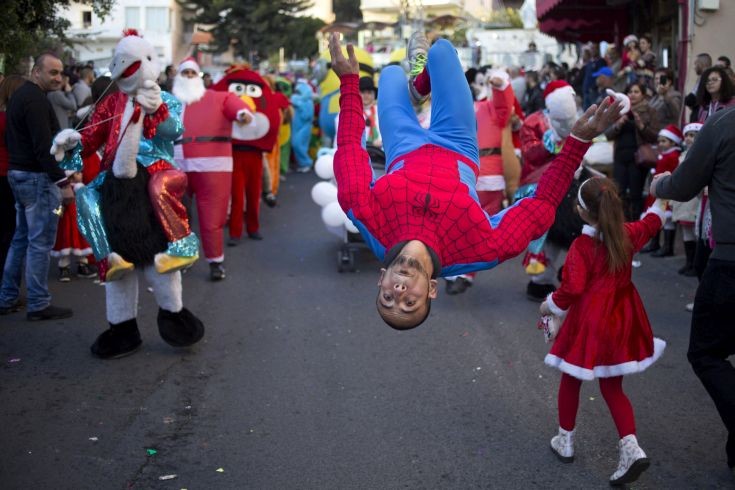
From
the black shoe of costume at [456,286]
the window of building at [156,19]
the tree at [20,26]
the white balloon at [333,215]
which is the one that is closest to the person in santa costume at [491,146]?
the black shoe of costume at [456,286]

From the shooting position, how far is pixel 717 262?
4.29 m

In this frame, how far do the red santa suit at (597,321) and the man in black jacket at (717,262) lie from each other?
29cm

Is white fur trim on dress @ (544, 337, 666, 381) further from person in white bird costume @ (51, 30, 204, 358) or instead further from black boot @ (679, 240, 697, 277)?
black boot @ (679, 240, 697, 277)

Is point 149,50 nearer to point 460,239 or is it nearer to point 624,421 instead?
point 460,239

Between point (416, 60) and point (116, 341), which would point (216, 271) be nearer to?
point (116, 341)

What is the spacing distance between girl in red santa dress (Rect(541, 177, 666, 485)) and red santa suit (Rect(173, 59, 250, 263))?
16.4 ft

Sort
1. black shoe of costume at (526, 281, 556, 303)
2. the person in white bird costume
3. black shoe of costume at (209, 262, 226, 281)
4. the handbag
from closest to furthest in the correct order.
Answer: the person in white bird costume
black shoe of costume at (526, 281, 556, 303)
black shoe of costume at (209, 262, 226, 281)
the handbag

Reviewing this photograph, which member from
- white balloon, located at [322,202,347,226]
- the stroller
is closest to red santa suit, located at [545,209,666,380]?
the stroller

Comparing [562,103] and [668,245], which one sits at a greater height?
[562,103]

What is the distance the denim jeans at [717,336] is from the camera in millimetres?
4207

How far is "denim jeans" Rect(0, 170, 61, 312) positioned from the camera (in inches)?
287

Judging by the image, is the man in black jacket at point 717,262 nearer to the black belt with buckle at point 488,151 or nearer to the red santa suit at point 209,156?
the black belt with buckle at point 488,151

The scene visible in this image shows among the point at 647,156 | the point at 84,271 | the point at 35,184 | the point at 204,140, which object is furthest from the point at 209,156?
the point at 647,156

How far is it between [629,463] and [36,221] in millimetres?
5148
